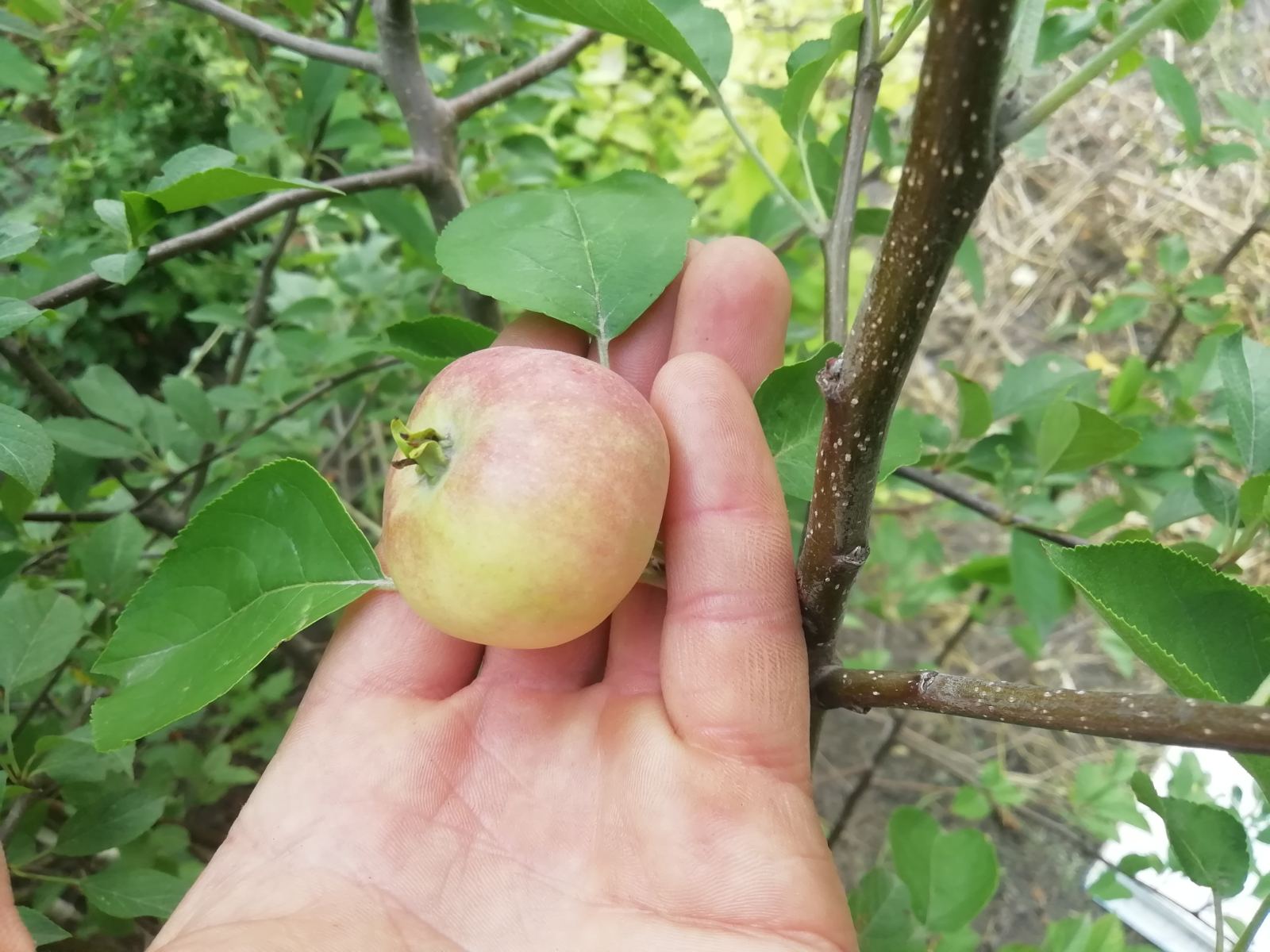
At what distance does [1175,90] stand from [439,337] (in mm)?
834

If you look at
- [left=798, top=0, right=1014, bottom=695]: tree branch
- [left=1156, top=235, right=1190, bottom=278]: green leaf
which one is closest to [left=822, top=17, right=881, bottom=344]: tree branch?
[left=798, top=0, right=1014, bottom=695]: tree branch

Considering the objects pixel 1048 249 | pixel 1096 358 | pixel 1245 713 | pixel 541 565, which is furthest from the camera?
pixel 1048 249

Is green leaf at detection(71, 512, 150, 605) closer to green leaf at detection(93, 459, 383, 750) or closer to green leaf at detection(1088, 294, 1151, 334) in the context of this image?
green leaf at detection(93, 459, 383, 750)

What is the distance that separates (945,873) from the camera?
2.89 ft

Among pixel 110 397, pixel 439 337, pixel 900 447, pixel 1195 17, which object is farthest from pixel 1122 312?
pixel 110 397

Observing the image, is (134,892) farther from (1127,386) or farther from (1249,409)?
(1127,386)

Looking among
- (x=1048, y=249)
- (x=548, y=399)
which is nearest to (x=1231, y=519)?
(x=548, y=399)

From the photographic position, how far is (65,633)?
0.77 metres

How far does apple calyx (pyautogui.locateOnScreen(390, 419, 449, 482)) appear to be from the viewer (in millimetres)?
654

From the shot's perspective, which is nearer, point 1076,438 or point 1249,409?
point 1249,409

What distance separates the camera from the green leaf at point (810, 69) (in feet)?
2.43

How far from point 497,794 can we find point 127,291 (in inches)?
69.8

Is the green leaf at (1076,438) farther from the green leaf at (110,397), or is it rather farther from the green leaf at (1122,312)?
the green leaf at (110,397)

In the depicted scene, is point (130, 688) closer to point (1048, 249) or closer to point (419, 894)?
point (419, 894)
